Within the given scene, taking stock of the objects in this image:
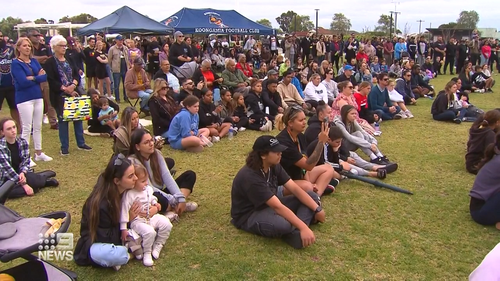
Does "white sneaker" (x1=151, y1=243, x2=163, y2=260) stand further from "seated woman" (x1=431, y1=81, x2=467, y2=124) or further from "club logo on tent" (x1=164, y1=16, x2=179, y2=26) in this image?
"club logo on tent" (x1=164, y1=16, x2=179, y2=26)

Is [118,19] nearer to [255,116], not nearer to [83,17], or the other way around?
[255,116]

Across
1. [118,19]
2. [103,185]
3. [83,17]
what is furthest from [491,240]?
[83,17]

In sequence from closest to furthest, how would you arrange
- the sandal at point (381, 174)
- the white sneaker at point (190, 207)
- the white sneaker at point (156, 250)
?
the white sneaker at point (156, 250) < the white sneaker at point (190, 207) < the sandal at point (381, 174)

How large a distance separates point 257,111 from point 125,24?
9.18m

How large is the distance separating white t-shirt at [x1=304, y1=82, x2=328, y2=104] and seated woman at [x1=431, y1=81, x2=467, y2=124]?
8.21 ft

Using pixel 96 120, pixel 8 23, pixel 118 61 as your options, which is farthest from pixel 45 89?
pixel 8 23

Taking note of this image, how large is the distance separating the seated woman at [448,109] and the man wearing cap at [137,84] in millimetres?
6504

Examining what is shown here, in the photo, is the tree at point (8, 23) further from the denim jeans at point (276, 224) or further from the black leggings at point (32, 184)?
the denim jeans at point (276, 224)

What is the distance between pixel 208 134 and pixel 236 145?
545mm

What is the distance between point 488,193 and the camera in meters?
4.21

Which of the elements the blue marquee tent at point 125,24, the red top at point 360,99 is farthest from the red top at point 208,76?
the blue marquee tent at point 125,24

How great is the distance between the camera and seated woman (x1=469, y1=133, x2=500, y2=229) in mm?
4160

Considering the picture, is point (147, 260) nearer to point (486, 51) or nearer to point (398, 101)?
point (398, 101)

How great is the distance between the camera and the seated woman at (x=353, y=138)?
632 centimetres
